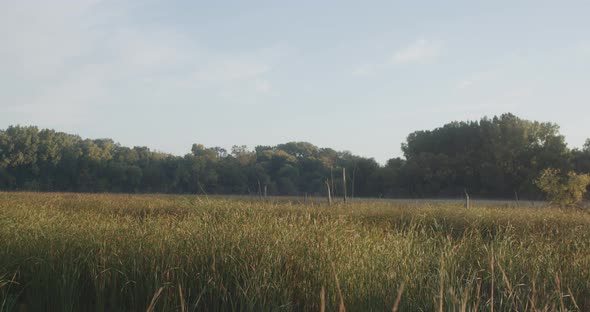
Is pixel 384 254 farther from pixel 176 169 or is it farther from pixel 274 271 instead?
pixel 176 169

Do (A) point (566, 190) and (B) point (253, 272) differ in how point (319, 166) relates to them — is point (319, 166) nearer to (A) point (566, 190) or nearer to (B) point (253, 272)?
(A) point (566, 190)

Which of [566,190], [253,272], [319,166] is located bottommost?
[253,272]

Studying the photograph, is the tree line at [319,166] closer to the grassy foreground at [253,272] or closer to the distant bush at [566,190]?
the distant bush at [566,190]

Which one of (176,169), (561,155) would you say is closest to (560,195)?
(561,155)

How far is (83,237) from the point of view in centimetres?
633

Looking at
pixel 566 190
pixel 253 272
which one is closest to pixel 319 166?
pixel 566 190

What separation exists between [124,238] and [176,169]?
53.5 meters

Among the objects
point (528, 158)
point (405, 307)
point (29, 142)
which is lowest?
point (405, 307)

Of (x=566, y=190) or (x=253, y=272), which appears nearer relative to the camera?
(x=253, y=272)

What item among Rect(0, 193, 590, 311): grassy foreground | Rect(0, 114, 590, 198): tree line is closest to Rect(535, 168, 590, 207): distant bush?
Rect(0, 193, 590, 311): grassy foreground

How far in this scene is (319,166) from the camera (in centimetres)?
5931

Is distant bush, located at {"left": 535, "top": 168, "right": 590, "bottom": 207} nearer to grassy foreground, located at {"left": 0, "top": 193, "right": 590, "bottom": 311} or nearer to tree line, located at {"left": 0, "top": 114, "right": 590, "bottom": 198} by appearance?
grassy foreground, located at {"left": 0, "top": 193, "right": 590, "bottom": 311}

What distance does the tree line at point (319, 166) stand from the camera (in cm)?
4228

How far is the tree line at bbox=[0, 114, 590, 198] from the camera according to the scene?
1665 inches
